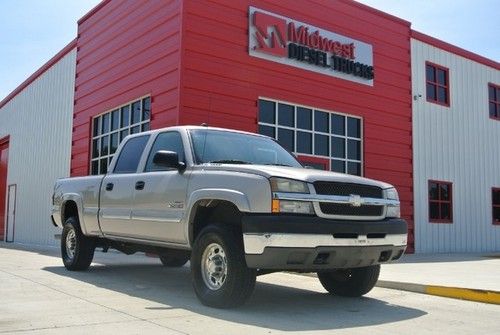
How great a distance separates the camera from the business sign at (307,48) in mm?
14516

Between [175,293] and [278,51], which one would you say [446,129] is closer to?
[278,51]

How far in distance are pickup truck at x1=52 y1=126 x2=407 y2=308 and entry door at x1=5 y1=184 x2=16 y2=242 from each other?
18.8 metres

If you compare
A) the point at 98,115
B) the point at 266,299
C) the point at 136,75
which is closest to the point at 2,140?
the point at 98,115

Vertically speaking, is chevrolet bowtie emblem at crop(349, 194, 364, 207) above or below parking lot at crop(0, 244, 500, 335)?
above

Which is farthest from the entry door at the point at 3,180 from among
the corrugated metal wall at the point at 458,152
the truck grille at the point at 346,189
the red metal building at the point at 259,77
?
the truck grille at the point at 346,189

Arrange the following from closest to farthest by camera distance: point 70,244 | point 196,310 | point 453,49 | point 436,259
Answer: point 196,310 → point 70,244 → point 436,259 → point 453,49

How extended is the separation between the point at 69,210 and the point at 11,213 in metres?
17.8

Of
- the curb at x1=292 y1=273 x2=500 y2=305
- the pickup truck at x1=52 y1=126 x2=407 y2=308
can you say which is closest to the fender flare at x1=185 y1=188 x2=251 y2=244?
the pickup truck at x1=52 y1=126 x2=407 y2=308

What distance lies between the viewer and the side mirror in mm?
6617

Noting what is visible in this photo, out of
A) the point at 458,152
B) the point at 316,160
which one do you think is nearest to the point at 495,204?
the point at 458,152

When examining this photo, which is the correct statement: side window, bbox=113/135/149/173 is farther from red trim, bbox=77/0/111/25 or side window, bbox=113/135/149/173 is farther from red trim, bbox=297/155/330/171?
red trim, bbox=77/0/111/25

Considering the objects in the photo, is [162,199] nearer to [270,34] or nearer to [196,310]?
[196,310]

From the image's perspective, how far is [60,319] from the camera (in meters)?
5.54

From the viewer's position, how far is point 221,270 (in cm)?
621
